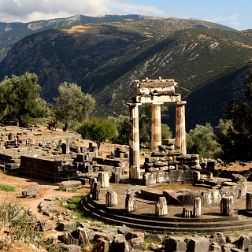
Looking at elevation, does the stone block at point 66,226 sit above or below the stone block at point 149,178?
below

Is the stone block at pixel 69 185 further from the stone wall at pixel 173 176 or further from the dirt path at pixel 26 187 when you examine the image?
the stone wall at pixel 173 176

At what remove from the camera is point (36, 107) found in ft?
253

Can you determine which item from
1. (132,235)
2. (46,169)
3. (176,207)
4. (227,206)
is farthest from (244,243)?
(46,169)


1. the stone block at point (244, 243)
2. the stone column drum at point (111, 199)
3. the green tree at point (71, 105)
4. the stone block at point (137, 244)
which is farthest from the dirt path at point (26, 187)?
the green tree at point (71, 105)

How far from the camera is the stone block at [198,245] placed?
19453 mm

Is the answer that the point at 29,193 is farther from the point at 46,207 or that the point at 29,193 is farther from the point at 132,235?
the point at 132,235

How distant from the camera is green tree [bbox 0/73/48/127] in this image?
76.2m

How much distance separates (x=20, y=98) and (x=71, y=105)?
7.51m

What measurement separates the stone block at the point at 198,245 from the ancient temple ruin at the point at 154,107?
15.7m

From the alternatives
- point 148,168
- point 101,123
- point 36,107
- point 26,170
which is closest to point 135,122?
point 148,168

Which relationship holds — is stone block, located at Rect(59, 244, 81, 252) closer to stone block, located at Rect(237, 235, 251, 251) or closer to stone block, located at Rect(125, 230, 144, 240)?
stone block, located at Rect(125, 230, 144, 240)

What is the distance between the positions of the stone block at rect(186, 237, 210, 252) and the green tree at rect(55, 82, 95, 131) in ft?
195

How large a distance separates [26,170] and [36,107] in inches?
1469

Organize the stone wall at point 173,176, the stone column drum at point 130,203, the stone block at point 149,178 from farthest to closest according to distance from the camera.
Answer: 1. the stone wall at point 173,176
2. the stone block at point 149,178
3. the stone column drum at point 130,203
